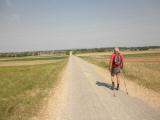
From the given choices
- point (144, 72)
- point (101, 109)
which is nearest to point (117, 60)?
point (101, 109)

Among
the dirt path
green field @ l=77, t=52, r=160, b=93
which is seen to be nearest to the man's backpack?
the dirt path

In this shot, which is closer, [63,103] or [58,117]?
[58,117]

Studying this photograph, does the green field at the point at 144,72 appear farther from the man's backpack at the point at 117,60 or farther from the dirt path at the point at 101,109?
the dirt path at the point at 101,109

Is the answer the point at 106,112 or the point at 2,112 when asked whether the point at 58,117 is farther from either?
the point at 2,112

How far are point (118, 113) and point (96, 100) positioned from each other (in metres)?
2.13

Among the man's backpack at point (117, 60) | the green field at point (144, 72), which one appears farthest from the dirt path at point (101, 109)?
the green field at point (144, 72)

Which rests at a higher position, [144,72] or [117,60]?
[117,60]

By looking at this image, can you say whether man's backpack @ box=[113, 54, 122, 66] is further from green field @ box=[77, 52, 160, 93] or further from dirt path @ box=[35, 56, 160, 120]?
green field @ box=[77, 52, 160, 93]

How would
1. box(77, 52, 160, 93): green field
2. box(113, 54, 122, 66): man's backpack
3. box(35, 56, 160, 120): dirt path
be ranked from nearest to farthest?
box(35, 56, 160, 120): dirt path → box(113, 54, 122, 66): man's backpack → box(77, 52, 160, 93): green field

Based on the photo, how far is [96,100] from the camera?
8539mm

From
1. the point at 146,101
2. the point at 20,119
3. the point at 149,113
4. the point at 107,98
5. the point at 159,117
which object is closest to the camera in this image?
the point at 159,117

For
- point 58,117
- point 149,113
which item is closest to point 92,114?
point 58,117

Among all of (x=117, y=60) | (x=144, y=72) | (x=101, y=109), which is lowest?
(x=144, y=72)

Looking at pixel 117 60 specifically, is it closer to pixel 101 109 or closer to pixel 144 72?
pixel 101 109
